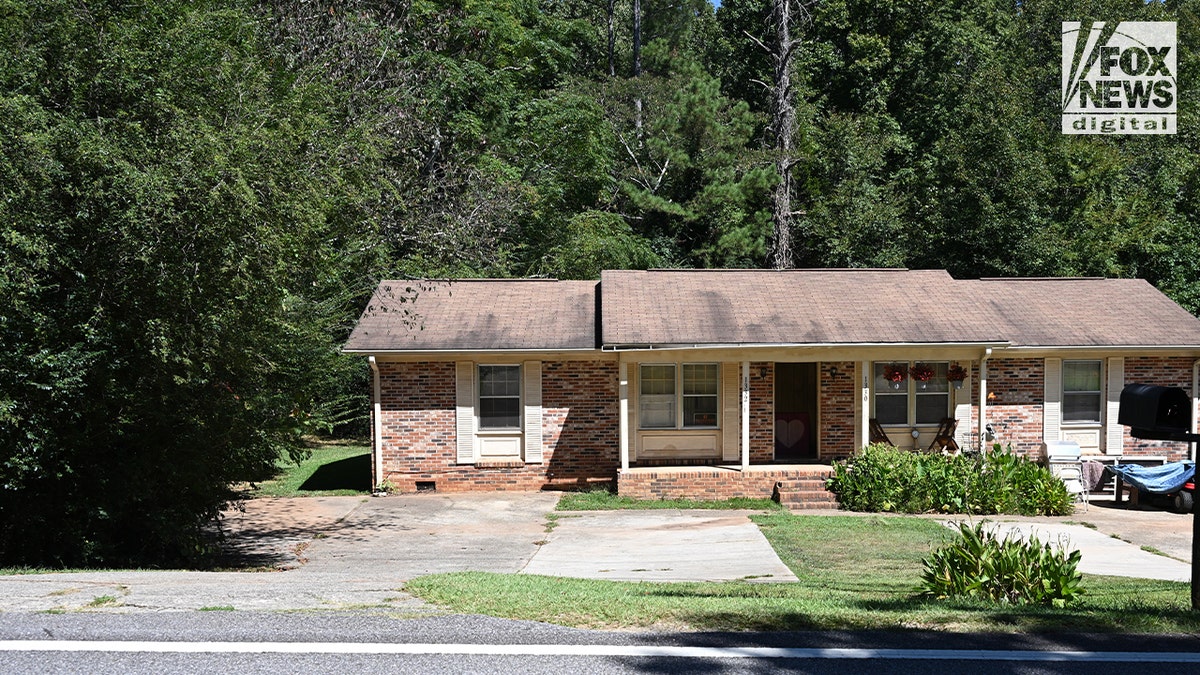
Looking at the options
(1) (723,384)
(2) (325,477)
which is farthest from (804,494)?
(2) (325,477)

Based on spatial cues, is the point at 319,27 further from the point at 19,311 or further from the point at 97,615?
the point at 97,615

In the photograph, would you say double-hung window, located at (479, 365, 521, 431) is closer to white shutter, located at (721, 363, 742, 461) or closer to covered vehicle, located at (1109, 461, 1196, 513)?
white shutter, located at (721, 363, 742, 461)

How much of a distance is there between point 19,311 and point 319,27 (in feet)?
53.0

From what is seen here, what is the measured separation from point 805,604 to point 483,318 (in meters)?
12.6

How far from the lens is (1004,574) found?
846cm

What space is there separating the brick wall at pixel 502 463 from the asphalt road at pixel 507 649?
12.1 metres

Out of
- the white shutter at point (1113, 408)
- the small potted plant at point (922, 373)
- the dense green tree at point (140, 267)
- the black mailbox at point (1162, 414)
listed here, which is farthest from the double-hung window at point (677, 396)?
the black mailbox at point (1162, 414)

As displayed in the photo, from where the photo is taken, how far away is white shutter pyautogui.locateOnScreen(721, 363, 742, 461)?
1892cm

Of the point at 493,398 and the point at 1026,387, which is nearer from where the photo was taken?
the point at 493,398

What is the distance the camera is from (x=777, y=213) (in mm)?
31656

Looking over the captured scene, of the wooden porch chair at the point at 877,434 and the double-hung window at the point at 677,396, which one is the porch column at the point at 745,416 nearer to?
A: the double-hung window at the point at 677,396

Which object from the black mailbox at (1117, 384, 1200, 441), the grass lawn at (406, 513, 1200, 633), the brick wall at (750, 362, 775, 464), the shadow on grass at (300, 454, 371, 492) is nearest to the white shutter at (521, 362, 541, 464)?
the shadow on grass at (300, 454, 371, 492)

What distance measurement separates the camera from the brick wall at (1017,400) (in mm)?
19250

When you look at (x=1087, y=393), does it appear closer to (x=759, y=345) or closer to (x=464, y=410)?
(x=759, y=345)
